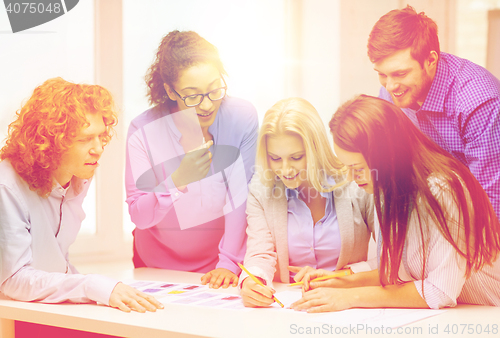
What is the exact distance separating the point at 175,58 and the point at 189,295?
0.78 meters

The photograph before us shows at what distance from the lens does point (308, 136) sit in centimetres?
125

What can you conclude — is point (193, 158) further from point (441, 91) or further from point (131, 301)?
point (441, 91)

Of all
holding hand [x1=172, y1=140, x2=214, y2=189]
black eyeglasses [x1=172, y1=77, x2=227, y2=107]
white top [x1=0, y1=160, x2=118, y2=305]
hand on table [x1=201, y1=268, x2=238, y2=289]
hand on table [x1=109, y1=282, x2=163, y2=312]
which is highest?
black eyeglasses [x1=172, y1=77, x2=227, y2=107]

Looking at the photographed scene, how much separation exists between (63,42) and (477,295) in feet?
5.24

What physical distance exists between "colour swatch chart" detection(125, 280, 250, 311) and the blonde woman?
0.14 metres

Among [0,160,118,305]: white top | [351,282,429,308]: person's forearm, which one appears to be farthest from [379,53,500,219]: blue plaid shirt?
[0,160,118,305]: white top

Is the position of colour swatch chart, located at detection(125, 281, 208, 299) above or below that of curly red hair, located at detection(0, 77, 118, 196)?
below

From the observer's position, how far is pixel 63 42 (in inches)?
64.9

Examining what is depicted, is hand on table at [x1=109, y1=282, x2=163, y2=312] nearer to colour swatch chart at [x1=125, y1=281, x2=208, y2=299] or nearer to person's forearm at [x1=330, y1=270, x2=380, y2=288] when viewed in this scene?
colour swatch chart at [x1=125, y1=281, x2=208, y2=299]

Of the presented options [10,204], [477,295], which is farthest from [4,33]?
[477,295]

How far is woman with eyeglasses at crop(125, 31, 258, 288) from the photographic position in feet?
4.72

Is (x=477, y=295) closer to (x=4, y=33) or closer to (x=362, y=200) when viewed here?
(x=362, y=200)
